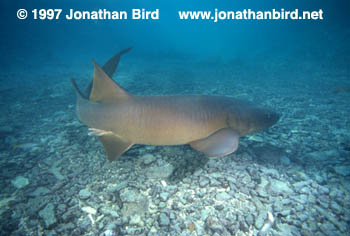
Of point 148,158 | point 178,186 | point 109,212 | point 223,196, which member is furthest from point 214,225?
point 148,158

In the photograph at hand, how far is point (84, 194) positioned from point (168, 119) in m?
1.44

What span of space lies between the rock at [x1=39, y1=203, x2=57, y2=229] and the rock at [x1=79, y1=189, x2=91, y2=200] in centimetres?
31

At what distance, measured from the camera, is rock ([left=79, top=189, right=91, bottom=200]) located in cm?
224

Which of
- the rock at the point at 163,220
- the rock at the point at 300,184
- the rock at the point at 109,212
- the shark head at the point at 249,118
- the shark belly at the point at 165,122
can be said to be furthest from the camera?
the shark head at the point at 249,118

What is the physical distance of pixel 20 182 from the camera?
2.51 meters

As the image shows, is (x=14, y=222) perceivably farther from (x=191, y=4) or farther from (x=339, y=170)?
(x=191, y=4)

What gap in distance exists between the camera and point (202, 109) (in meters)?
2.66

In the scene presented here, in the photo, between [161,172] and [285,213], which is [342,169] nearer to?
[285,213]

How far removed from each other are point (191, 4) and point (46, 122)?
166835mm

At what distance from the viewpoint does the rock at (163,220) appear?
1.90 m

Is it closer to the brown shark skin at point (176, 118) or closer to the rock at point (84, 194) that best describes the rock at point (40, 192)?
the rock at point (84, 194)

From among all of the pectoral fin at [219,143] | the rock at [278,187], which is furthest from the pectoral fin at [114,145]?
the rock at [278,187]

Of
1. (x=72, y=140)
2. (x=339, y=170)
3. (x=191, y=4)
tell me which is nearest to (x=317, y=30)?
(x=339, y=170)

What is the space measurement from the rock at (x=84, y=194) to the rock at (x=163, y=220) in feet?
3.21
